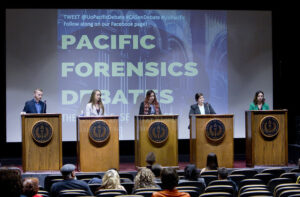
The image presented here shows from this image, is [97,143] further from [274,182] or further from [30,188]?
[30,188]

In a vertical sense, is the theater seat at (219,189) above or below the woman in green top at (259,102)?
below

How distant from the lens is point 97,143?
768 cm

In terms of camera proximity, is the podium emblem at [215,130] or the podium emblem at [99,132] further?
the podium emblem at [215,130]

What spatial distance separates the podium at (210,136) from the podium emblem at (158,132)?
0.51 meters

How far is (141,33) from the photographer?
10.2m

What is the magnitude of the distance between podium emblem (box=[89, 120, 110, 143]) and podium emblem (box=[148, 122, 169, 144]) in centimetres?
71

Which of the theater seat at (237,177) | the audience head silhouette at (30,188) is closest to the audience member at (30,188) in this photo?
the audience head silhouette at (30,188)

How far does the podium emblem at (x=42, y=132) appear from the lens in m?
7.47

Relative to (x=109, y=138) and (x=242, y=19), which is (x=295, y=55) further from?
(x=109, y=138)

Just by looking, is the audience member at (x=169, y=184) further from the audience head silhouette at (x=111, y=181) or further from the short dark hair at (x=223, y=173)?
the short dark hair at (x=223, y=173)

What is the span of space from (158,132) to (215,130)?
0.94 meters

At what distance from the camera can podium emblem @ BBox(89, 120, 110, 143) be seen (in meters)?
7.63

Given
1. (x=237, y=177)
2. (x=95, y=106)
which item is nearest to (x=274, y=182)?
(x=237, y=177)

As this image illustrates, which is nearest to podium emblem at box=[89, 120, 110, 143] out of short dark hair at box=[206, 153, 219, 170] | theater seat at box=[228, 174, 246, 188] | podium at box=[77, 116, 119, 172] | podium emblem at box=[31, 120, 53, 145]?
podium at box=[77, 116, 119, 172]
